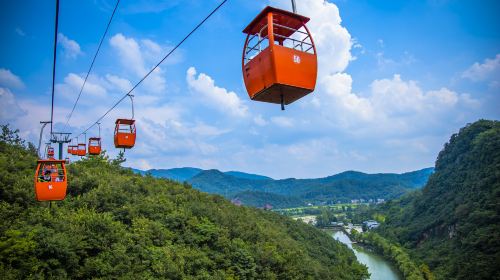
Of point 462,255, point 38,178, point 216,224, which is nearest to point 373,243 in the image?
point 462,255

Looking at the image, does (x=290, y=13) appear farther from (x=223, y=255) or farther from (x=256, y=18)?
(x=223, y=255)

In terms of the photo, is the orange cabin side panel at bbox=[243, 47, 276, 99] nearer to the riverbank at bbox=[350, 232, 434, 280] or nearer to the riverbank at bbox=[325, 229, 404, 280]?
the riverbank at bbox=[350, 232, 434, 280]

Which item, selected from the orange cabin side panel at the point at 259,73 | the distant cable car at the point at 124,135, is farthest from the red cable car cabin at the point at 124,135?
the orange cabin side panel at the point at 259,73

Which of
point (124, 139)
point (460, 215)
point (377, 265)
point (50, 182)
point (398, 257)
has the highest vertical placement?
point (124, 139)

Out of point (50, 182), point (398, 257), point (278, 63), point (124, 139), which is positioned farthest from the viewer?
point (398, 257)

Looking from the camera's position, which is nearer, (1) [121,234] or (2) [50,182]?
(2) [50,182]

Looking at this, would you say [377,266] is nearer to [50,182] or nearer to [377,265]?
[377,265]

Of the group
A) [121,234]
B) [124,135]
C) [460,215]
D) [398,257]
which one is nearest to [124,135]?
[124,135]

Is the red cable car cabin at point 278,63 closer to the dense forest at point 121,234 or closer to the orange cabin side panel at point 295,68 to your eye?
the orange cabin side panel at point 295,68

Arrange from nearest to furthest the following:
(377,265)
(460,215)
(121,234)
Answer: (121,234)
(377,265)
(460,215)
